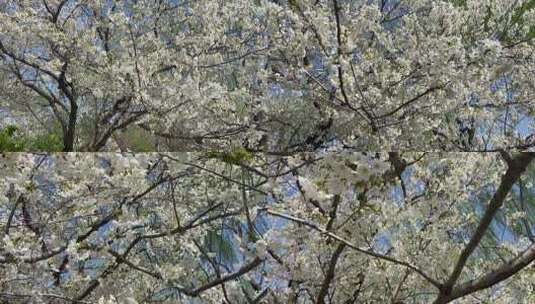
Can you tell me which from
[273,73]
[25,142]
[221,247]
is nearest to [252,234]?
[221,247]

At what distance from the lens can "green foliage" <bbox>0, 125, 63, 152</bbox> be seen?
1122 millimetres

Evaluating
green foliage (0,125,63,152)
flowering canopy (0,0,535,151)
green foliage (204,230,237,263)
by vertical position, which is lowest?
green foliage (204,230,237,263)

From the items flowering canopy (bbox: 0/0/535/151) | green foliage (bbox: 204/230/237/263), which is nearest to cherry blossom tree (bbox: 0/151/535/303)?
green foliage (bbox: 204/230/237/263)

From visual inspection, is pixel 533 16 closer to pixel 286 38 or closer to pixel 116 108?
pixel 286 38

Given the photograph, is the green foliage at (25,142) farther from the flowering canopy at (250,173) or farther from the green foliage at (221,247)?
the green foliage at (221,247)

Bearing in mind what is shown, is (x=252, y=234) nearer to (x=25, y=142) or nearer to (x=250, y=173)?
(x=250, y=173)

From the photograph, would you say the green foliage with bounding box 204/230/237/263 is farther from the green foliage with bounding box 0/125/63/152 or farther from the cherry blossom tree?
the green foliage with bounding box 0/125/63/152

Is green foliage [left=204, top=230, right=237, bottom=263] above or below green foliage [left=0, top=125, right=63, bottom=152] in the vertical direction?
below

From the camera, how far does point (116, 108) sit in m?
1.30

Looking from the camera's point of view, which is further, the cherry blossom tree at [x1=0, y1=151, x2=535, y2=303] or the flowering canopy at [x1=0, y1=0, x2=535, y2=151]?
the flowering canopy at [x1=0, y1=0, x2=535, y2=151]

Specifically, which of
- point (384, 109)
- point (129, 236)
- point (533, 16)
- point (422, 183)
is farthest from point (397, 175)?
point (533, 16)

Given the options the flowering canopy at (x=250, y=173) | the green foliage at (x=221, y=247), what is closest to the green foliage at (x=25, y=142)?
the flowering canopy at (x=250, y=173)

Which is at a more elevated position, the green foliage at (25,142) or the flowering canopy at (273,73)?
the flowering canopy at (273,73)

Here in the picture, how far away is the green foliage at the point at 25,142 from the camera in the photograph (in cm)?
112
